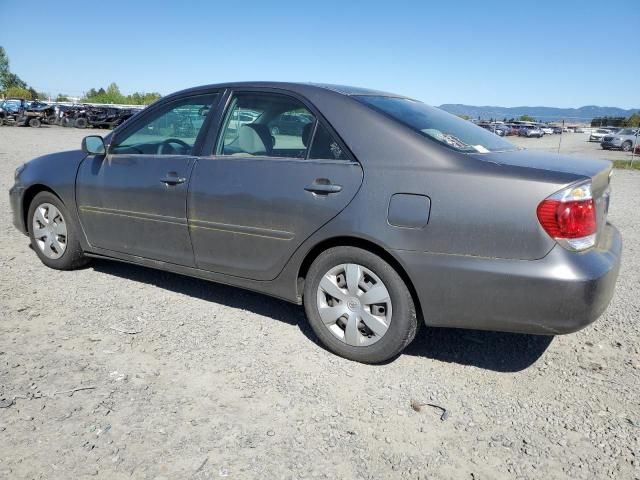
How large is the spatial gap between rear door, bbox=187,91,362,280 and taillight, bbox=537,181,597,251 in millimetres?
1031

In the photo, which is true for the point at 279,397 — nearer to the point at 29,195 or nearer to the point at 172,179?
the point at 172,179

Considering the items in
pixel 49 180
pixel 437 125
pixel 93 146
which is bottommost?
pixel 49 180

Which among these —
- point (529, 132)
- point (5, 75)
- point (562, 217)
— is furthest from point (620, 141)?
point (5, 75)

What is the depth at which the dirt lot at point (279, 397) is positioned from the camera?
2.30m

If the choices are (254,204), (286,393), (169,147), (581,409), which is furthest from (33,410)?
(581,409)

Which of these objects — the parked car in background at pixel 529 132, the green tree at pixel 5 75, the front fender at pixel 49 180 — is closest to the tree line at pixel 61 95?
the green tree at pixel 5 75

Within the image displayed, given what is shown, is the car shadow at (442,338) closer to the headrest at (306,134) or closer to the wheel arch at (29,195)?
the wheel arch at (29,195)

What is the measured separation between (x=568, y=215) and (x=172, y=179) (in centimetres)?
258

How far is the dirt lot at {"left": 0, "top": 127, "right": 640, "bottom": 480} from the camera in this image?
7.56ft

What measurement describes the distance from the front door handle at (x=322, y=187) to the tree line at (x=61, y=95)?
76.5 m

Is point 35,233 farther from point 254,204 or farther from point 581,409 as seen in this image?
point 581,409

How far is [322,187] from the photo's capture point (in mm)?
3154

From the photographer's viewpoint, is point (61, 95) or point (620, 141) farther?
point (61, 95)

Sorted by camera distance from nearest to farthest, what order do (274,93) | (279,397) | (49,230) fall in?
1. (279,397)
2. (274,93)
3. (49,230)
